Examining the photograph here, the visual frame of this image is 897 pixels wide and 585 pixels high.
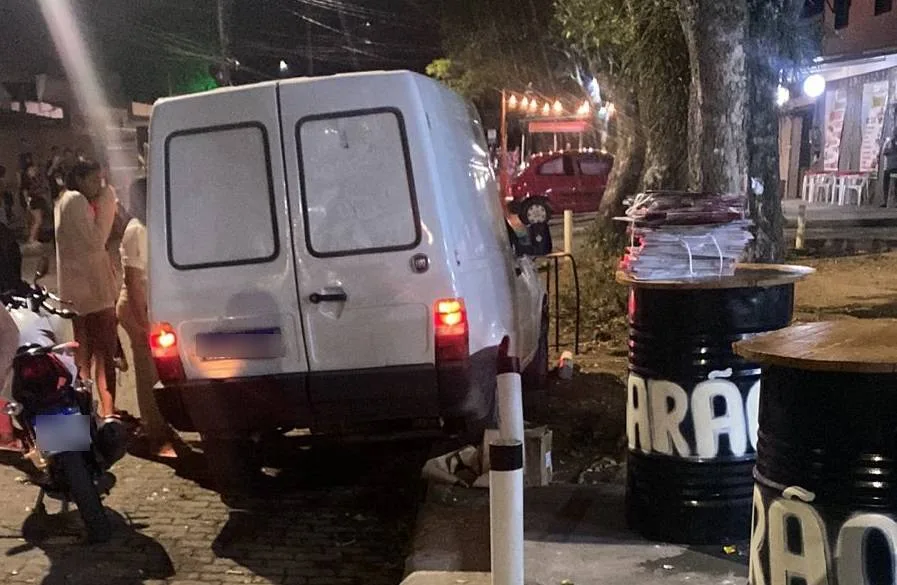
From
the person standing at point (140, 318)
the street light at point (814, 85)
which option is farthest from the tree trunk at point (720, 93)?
the street light at point (814, 85)

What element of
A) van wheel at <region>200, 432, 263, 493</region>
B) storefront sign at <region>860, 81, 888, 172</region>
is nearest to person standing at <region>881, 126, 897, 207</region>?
storefront sign at <region>860, 81, 888, 172</region>

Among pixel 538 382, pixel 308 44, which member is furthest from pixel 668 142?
pixel 308 44

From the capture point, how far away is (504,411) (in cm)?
335

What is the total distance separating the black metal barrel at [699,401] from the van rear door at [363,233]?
123cm

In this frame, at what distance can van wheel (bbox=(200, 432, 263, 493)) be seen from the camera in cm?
580

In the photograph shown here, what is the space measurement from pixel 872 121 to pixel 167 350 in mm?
23140

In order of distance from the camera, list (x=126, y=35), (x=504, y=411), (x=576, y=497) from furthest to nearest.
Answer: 1. (x=126, y=35)
2. (x=576, y=497)
3. (x=504, y=411)

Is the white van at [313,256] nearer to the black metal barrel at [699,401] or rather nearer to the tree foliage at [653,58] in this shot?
the black metal barrel at [699,401]

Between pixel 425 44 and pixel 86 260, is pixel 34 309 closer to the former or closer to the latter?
pixel 86 260

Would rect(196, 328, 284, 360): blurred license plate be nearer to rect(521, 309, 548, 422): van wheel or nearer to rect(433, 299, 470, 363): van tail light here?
rect(433, 299, 470, 363): van tail light

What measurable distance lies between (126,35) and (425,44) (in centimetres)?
1637

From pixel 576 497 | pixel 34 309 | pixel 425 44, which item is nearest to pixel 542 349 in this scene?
pixel 576 497

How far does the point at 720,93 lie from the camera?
7887 millimetres

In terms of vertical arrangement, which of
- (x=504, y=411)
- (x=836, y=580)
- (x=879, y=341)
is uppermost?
(x=879, y=341)
